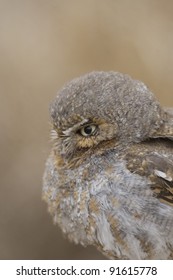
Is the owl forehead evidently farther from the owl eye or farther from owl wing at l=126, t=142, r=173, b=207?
owl wing at l=126, t=142, r=173, b=207

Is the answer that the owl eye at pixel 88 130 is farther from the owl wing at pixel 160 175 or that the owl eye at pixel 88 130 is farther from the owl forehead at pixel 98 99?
the owl wing at pixel 160 175

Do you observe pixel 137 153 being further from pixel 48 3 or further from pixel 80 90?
pixel 48 3

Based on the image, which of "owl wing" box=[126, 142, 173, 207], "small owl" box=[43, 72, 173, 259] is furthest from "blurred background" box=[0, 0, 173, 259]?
"owl wing" box=[126, 142, 173, 207]

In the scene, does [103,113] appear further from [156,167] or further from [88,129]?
[156,167]

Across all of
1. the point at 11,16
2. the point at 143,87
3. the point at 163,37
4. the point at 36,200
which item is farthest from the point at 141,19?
the point at 143,87

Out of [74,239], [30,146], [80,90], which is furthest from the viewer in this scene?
[30,146]

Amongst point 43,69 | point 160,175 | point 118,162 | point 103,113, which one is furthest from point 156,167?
point 43,69
